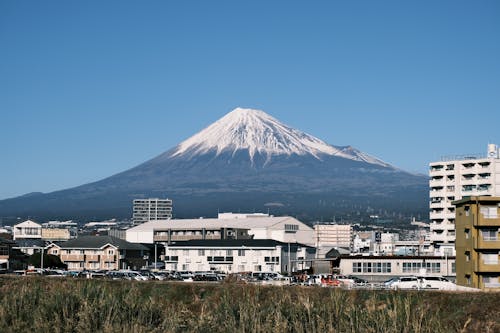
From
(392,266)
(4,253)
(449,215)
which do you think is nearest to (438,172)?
(449,215)

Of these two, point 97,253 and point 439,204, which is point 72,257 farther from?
point 439,204

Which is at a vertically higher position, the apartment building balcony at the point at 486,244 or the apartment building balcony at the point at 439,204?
the apartment building balcony at the point at 439,204

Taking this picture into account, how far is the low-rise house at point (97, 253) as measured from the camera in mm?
81562

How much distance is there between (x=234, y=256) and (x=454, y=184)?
36.0m

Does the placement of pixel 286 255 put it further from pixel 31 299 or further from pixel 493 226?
pixel 31 299

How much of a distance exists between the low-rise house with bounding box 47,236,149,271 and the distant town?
10cm

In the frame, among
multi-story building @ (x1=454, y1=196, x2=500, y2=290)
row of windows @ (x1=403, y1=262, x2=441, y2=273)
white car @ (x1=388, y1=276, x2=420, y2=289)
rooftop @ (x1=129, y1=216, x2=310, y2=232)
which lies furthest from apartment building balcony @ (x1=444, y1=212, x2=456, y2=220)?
white car @ (x1=388, y1=276, x2=420, y2=289)

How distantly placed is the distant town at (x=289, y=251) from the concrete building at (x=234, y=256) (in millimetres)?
94

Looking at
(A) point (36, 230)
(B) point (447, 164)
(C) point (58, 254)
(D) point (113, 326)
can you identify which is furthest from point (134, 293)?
(A) point (36, 230)

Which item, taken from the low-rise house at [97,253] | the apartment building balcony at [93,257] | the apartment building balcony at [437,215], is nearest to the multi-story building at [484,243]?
the low-rise house at [97,253]

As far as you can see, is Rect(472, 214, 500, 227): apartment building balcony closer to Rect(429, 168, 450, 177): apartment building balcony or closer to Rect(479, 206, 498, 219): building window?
Rect(479, 206, 498, 219): building window

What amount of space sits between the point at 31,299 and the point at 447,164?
80.6 metres

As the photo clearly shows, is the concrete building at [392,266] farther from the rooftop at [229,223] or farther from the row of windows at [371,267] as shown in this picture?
the rooftop at [229,223]

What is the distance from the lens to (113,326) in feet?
77.4
